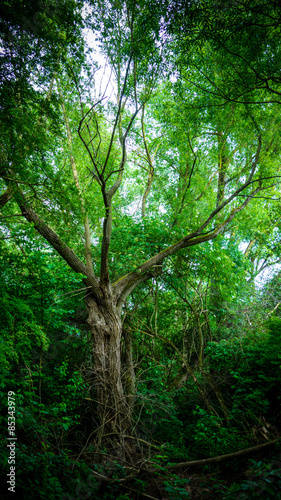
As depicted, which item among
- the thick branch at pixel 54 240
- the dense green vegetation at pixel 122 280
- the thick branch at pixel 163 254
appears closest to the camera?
the dense green vegetation at pixel 122 280

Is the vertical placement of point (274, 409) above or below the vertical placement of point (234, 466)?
above

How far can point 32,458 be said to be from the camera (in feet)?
10.5

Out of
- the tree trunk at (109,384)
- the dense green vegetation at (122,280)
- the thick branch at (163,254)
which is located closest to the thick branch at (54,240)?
the dense green vegetation at (122,280)

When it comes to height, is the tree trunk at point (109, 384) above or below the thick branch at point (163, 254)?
below

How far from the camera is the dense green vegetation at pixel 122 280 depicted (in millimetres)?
3748

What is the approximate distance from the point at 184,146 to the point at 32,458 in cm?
718

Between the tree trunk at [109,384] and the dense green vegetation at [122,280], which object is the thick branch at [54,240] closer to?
the dense green vegetation at [122,280]

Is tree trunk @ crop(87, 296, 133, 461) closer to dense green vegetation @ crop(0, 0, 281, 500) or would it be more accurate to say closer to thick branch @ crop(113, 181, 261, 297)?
dense green vegetation @ crop(0, 0, 281, 500)

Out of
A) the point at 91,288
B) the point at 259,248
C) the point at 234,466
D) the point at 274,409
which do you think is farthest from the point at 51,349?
the point at 259,248

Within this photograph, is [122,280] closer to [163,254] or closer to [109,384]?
[163,254]

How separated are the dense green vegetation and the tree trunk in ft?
0.09

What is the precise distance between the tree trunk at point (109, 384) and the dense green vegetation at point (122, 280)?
0.03 m

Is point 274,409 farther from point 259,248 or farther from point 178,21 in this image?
point 259,248

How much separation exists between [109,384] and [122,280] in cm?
219
